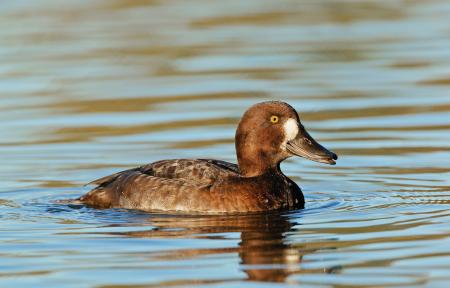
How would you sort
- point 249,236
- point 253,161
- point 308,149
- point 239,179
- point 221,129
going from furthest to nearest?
point 221,129, point 253,161, point 308,149, point 239,179, point 249,236

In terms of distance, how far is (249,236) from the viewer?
9.22 metres

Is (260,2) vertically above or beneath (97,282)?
above

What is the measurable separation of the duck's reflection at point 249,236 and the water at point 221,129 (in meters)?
0.02

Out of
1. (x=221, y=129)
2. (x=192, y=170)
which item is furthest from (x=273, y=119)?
(x=221, y=129)

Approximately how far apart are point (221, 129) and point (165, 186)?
139 inches

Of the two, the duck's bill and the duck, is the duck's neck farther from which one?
the duck's bill

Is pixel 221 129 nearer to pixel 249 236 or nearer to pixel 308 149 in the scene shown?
pixel 308 149

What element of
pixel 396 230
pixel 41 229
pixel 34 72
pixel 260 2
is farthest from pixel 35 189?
pixel 260 2

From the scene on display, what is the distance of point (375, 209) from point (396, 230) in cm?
104

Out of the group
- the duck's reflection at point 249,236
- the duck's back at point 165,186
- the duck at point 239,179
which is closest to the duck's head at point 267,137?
the duck at point 239,179

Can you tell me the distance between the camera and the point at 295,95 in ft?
51.0

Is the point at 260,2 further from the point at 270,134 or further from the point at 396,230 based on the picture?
the point at 396,230

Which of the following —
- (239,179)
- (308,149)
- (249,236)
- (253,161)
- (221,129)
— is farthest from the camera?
(221,129)

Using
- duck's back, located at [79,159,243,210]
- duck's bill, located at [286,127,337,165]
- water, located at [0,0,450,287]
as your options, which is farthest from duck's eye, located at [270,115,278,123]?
water, located at [0,0,450,287]
